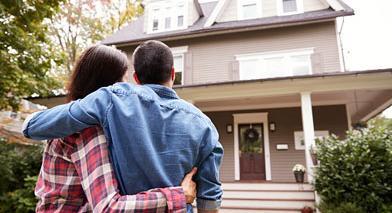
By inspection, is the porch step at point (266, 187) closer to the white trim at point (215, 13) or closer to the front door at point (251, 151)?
the front door at point (251, 151)

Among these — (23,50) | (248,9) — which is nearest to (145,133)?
(23,50)

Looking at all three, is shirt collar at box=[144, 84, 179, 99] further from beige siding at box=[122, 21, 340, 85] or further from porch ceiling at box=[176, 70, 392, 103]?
Answer: beige siding at box=[122, 21, 340, 85]

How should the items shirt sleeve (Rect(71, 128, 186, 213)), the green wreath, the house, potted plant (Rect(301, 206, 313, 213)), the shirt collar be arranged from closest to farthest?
shirt sleeve (Rect(71, 128, 186, 213)) < the shirt collar < potted plant (Rect(301, 206, 313, 213)) < the house < the green wreath

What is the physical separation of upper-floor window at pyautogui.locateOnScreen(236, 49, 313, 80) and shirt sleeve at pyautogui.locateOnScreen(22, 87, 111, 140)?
27.0ft

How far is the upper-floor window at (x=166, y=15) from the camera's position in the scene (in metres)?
10.4

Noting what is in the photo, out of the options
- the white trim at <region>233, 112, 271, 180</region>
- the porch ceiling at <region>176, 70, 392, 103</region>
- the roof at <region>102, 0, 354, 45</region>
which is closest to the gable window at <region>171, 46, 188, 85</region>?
the roof at <region>102, 0, 354, 45</region>

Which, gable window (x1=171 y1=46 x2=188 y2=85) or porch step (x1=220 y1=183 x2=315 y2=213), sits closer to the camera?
porch step (x1=220 y1=183 x2=315 y2=213)

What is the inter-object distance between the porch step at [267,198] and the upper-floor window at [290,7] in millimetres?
6058

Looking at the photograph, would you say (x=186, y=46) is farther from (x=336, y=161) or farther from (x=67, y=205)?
(x=67, y=205)

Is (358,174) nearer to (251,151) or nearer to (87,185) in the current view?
(251,151)

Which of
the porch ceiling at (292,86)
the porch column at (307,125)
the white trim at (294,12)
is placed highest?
the white trim at (294,12)

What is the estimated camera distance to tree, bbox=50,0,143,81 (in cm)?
1418

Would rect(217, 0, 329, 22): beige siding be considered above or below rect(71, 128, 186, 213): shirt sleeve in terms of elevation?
above

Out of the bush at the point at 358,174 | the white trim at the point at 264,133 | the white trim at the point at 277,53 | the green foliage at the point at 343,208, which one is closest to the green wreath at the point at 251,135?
the white trim at the point at 264,133
